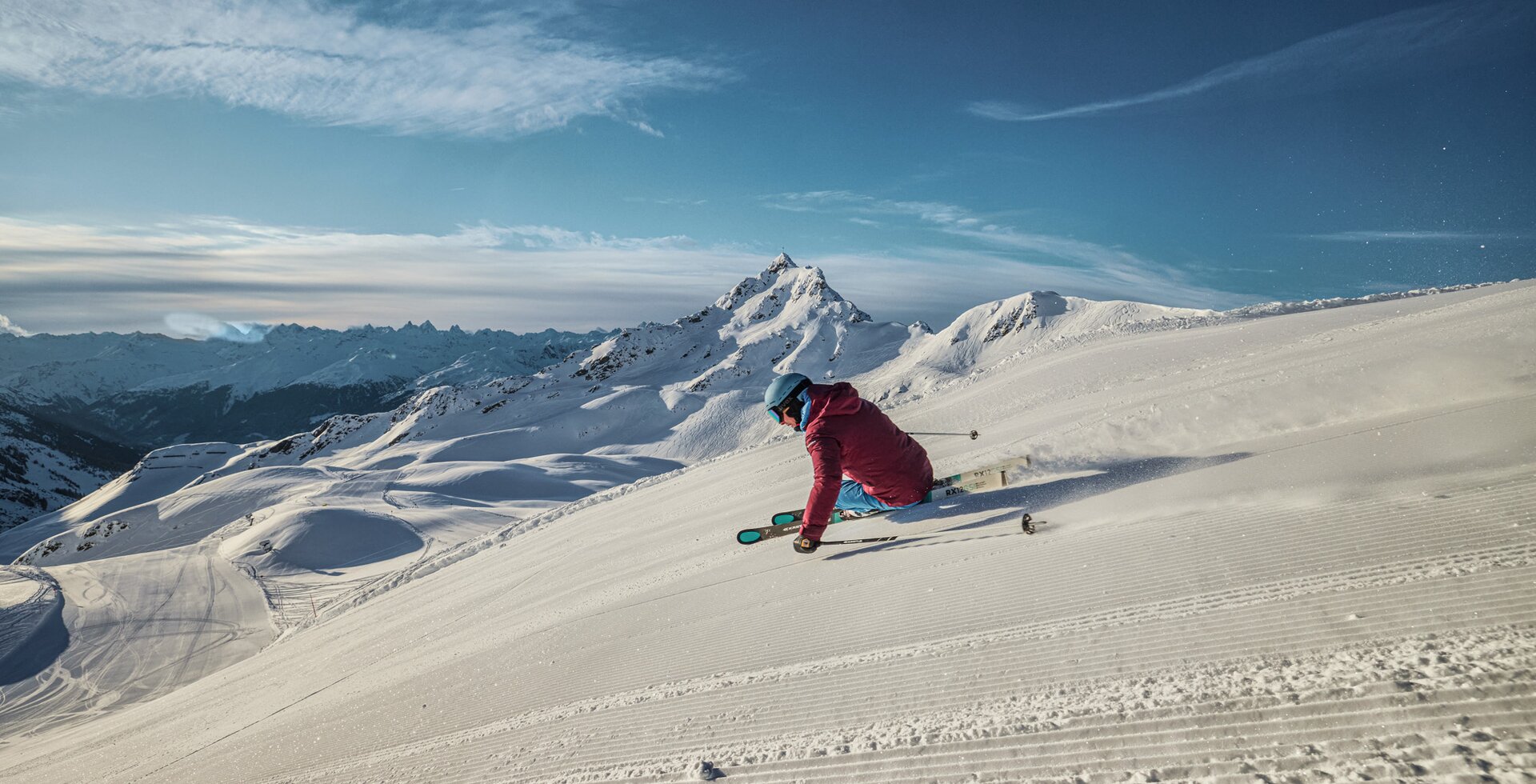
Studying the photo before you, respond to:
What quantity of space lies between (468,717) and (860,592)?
2.92 metres

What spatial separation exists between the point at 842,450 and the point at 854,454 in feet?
0.42

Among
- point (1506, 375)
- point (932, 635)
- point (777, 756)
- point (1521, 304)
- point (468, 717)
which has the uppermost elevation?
point (1521, 304)

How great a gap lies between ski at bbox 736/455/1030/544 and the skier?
0.15m

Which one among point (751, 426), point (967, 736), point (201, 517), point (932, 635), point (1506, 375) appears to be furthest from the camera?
point (751, 426)

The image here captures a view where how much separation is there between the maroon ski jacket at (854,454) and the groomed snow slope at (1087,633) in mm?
366

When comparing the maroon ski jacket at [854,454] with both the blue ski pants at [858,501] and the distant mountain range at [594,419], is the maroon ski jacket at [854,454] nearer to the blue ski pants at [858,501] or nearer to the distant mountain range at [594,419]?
the blue ski pants at [858,501]

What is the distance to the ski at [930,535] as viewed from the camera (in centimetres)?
500

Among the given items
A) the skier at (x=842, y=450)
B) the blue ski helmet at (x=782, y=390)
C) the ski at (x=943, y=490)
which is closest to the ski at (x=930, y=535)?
the skier at (x=842, y=450)

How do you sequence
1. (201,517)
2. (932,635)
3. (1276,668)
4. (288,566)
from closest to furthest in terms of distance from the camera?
(1276,668), (932,635), (288,566), (201,517)

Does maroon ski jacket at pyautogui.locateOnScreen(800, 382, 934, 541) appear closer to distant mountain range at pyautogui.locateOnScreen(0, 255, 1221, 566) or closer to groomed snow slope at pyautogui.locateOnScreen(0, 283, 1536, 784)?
groomed snow slope at pyautogui.locateOnScreen(0, 283, 1536, 784)

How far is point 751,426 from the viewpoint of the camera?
93.6 meters

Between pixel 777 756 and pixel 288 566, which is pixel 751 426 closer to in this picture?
pixel 288 566

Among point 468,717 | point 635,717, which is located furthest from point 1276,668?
point 468,717

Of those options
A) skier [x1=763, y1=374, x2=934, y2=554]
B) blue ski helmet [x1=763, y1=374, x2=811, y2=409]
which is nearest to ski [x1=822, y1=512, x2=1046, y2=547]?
skier [x1=763, y1=374, x2=934, y2=554]
